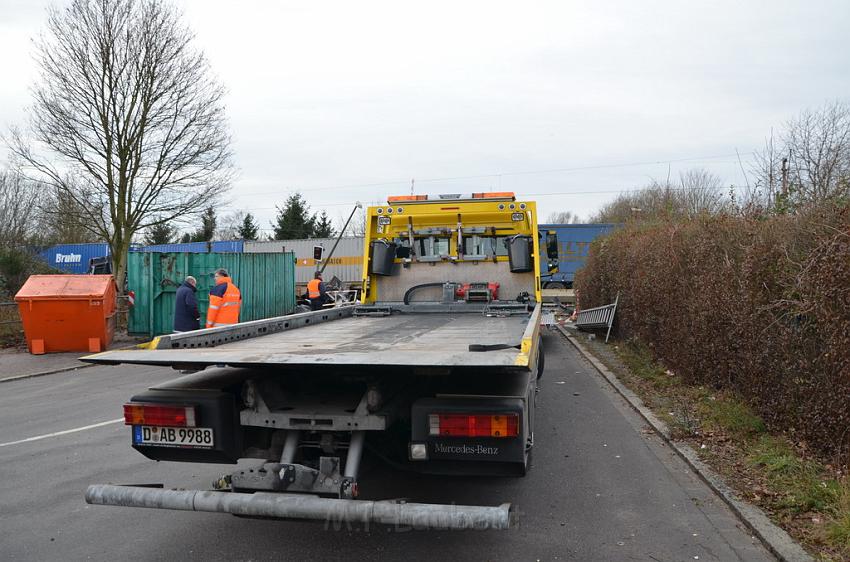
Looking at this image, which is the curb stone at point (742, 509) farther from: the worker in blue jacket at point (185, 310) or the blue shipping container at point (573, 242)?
the blue shipping container at point (573, 242)

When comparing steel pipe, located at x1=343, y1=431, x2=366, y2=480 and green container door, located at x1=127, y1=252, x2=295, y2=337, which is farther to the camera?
green container door, located at x1=127, y1=252, x2=295, y2=337

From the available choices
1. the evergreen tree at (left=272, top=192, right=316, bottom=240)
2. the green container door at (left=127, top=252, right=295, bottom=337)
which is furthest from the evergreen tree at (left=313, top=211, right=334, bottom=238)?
the green container door at (left=127, top=252, right=295, bottom=337)

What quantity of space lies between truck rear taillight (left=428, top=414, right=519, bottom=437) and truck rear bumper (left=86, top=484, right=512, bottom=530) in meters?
0.41

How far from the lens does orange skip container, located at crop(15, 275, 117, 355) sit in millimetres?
14508

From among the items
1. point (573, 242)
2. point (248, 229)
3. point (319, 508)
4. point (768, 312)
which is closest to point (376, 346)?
point (319, 508)

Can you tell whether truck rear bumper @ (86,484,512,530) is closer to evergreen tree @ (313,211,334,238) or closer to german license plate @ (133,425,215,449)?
german license plate @ (133,425,215,449)

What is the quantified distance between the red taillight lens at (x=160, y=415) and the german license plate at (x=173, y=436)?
0.12ft

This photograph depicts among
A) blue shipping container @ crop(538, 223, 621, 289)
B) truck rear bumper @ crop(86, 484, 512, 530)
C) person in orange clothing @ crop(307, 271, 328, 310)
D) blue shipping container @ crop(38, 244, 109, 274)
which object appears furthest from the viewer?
blue shipping container @ crop(38, 244, 109, 274)

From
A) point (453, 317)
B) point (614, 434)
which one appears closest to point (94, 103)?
point (453, 317)

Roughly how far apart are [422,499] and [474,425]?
65.2 inches

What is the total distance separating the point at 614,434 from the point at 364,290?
4.09 metres

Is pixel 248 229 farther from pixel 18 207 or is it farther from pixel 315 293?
pixel 315 293

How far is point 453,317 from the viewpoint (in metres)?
8.81

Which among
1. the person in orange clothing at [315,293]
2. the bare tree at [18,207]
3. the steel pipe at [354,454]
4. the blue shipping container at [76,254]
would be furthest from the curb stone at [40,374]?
the blue shipping container at [76,254]
